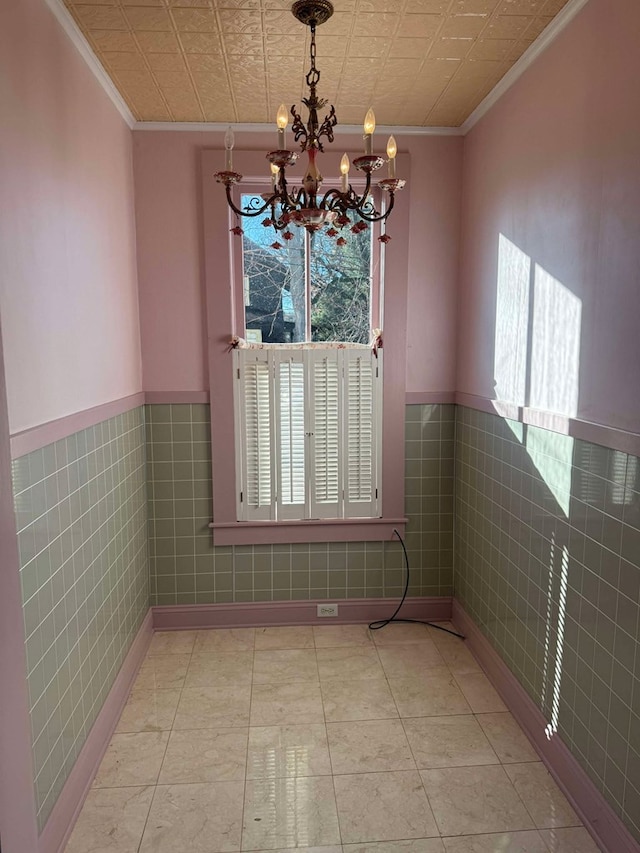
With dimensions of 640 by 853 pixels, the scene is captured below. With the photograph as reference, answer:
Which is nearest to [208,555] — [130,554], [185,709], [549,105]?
[130,554]

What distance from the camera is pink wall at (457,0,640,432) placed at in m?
1.66

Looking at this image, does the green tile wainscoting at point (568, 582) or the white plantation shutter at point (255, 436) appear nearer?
the green tile wainscoting at point (568, 582)

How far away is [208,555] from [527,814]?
193cm

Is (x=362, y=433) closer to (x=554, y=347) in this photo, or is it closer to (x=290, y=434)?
(x=290, y=434)

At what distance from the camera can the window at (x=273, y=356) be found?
9.78ft

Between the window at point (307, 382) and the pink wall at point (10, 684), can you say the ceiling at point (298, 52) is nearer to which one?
the window at point (307, 382)

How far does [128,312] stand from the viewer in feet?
9.20

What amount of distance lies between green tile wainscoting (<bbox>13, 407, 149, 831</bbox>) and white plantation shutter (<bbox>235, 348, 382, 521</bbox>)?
24.6 inches

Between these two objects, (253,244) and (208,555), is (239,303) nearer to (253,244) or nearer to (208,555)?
(253,244)

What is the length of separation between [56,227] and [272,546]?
6.44 feet

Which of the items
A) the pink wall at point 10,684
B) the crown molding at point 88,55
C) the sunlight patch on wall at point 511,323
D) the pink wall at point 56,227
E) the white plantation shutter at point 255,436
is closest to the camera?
the pink wall at point 10,684

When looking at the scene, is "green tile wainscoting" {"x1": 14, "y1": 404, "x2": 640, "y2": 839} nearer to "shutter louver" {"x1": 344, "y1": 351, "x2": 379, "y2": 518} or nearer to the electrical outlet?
the electrical outlet

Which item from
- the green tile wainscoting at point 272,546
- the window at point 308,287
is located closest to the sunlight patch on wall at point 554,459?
the green tile wainscoting at point 272,546

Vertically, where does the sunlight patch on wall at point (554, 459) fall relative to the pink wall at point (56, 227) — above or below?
below
